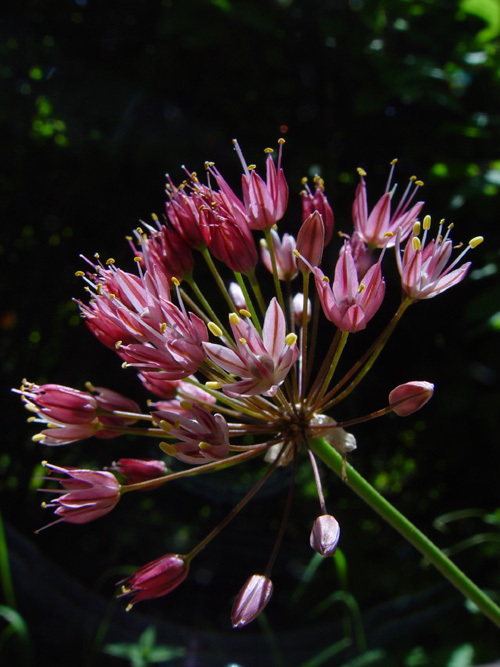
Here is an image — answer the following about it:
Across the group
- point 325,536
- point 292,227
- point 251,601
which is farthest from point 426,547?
point 292,227

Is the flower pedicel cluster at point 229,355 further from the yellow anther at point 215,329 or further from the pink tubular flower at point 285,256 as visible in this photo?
the pink tubular flower at point 285,256

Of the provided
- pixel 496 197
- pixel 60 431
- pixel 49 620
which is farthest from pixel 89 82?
pixel 49 620

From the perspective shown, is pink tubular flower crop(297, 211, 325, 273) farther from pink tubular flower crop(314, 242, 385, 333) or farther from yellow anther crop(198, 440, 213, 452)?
yellow anther crop(198, 440, 213, 452)

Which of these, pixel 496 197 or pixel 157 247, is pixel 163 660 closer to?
pixel 157 247

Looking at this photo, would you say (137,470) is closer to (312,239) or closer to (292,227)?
(312,239)

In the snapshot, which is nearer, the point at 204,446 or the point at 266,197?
the point at 204,446

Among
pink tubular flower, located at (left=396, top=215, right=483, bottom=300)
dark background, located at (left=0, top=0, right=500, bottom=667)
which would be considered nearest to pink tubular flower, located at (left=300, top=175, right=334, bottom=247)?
pink tubular flower, located at (left=396, top=215, right=483, bottom=300)
